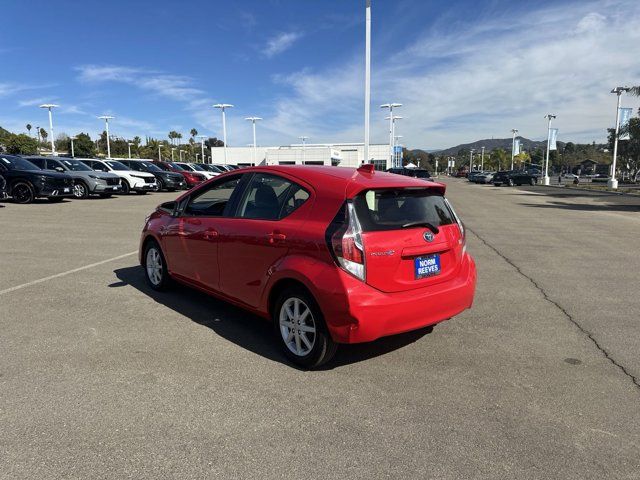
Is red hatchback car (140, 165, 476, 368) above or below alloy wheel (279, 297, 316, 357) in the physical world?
above

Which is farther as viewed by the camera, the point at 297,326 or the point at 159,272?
the point at 159,272

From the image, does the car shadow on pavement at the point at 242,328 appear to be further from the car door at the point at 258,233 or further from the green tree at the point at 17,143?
the green tree at the point at 17,143

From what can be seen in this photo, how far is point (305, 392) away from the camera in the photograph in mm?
3467

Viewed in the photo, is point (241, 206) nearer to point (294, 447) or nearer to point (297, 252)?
point (297, 252)

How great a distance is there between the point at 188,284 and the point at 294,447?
300 cm

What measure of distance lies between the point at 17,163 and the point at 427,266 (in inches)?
757

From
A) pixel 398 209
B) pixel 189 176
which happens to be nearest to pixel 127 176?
pixel 189 176

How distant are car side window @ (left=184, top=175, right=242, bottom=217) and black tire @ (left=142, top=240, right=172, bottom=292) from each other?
83cm

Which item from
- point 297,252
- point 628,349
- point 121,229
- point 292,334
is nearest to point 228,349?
point 292,334

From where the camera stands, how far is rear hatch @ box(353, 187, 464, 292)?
356cm

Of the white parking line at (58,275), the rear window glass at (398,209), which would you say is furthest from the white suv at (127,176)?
the rear window glass at (398,209)

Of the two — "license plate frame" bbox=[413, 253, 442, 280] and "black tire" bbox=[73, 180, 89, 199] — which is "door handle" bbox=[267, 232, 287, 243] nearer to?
"license plate frame" bbox=[413, 253, 442, 280]

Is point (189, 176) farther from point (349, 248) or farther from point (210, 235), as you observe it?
point (349, 248)

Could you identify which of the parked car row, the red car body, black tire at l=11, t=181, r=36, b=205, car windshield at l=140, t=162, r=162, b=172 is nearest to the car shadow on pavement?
the parked car row
